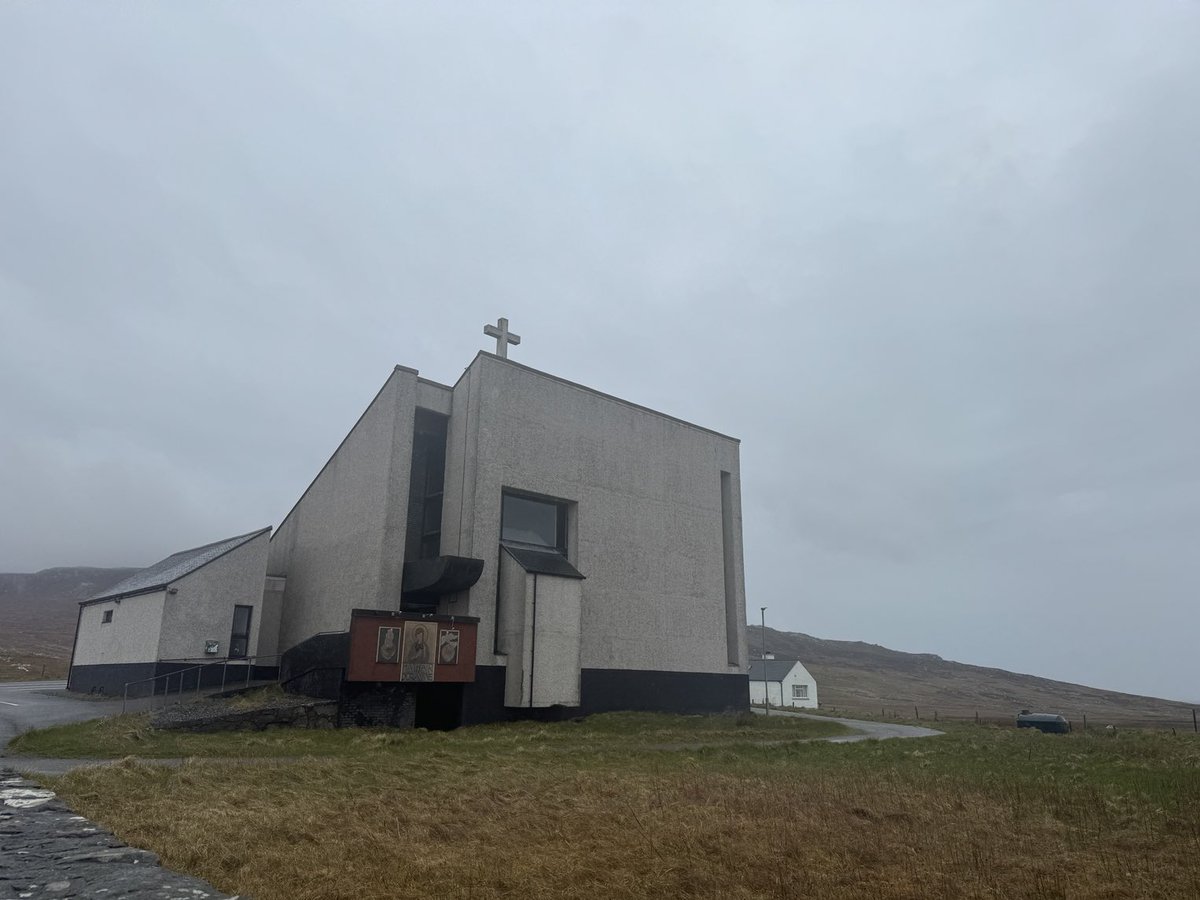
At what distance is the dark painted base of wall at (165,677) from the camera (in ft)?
103

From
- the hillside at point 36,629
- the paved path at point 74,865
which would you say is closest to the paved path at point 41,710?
the paved path at point 74,865

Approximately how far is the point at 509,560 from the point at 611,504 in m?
6.32

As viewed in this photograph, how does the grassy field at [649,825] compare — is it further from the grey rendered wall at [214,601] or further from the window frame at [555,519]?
the grey rendered wall at [214,601]

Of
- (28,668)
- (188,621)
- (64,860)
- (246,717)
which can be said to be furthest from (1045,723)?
(28,668)

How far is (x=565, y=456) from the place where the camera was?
33.2m

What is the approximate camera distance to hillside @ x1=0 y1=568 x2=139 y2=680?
6025 centimetres

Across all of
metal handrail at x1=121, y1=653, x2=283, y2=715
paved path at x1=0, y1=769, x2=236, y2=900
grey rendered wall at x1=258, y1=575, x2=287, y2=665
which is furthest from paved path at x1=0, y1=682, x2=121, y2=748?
paved path at x1=0, y1=769, x2=236, y2=900

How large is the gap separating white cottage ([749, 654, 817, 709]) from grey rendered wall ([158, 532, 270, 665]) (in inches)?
1885

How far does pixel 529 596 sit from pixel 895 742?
13380 mm

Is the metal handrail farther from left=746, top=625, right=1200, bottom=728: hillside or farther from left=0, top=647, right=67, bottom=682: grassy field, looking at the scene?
left=746, top=625, right=1200, bottom=728: hillside

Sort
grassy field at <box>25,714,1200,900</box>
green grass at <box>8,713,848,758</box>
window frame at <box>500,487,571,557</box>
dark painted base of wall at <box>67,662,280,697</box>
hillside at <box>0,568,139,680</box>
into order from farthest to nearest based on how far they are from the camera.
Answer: hillside at <box>0,568,139,680</box> → window frame at <box>500,487,571,557</box> → dark painted base of wall at <box>67,662,280,697</box> → green grass at <box>8,713,848,758</box> → grassy field at <box>25,714,1200,900</box>

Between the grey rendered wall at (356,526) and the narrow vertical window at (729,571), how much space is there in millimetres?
16440

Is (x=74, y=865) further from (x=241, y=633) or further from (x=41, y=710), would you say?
(x=241, y=633)

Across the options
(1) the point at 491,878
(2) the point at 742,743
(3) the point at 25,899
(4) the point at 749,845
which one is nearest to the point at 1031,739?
(2) the point at 742,743
